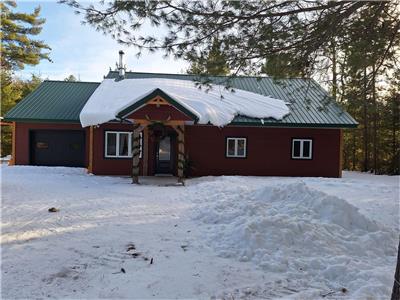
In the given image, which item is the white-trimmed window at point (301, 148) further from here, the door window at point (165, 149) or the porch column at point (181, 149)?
the porch column at point (181, 149)

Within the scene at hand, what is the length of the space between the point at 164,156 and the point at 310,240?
38.8 feet

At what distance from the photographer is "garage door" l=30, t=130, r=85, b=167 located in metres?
17.8

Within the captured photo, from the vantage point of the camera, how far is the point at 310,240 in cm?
561

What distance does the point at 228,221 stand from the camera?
6.91 meters

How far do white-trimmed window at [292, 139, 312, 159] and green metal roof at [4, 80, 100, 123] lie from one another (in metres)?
9.78

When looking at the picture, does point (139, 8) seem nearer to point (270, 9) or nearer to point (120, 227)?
point (270, 9)

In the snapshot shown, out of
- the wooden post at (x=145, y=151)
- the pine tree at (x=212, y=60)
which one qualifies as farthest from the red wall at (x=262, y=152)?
the pine tree at (x=212, y=60)

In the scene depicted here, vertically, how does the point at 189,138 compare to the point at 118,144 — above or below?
above

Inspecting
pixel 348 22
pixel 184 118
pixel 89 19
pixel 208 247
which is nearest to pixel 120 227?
pixel 208 247

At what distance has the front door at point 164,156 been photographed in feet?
55.1

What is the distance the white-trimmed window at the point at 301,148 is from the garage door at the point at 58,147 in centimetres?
977

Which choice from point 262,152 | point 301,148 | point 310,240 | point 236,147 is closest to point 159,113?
point 236,147

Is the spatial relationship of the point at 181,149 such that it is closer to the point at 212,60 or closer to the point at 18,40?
the point at 212,60

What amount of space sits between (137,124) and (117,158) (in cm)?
272
